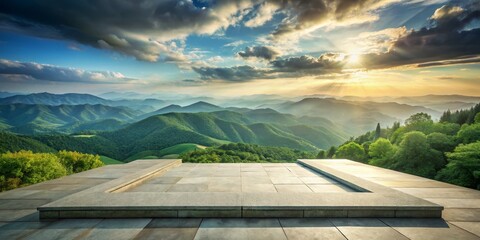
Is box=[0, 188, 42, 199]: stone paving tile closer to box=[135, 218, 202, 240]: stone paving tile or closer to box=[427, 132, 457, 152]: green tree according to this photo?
box=[135, 218, 202, 240]: stone paving tile

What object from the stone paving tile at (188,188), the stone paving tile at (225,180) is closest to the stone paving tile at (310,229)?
the stone paving tile at (188,188)

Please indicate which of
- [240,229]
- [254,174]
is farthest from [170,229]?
[254,174]

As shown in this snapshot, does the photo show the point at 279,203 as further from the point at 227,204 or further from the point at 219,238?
the point at 219,238

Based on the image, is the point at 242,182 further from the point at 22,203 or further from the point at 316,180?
the point at 22,203

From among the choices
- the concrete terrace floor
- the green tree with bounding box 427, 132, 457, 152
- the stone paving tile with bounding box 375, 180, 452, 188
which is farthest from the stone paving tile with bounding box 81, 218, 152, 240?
the green tree with bounding box 427, 132, 457, 152

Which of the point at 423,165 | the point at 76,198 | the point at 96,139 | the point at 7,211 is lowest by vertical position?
the point at 96,139

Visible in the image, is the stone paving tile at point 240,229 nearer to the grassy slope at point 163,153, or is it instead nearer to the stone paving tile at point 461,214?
the stone paving tile at point 461,214

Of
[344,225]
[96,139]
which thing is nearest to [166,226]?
[344,225]
